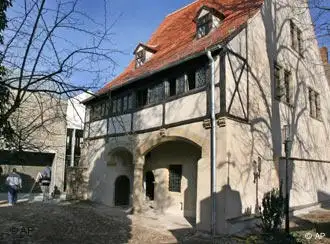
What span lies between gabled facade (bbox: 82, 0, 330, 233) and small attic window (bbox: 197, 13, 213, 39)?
1.8 inches

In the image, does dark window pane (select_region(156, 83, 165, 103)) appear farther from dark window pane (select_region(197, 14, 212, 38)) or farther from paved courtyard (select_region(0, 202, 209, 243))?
paved courtyard (select_region(0, 202, 209, 243))

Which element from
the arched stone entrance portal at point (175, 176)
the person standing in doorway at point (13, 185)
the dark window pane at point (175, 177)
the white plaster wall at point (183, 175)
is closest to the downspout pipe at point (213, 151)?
the arched stone entrance portal at point (175, 176)

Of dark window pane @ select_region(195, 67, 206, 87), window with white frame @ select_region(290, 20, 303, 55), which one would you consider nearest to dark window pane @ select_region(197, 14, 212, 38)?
dark window pane @ select_region(195, 67, 206, 87)

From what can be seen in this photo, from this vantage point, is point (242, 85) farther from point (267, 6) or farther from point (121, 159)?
point (121, 159)

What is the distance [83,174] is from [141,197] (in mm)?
5279

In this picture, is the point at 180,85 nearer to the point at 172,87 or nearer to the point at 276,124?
the point at 172,87

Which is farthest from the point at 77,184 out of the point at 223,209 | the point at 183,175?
the point at 223,209

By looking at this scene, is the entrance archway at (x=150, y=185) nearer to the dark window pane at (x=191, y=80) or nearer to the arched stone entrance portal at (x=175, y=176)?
the arched stone entrance portal at (x=175, y=176)

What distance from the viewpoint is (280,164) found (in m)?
13.0

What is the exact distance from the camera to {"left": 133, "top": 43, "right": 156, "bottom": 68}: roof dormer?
1612 centimetres

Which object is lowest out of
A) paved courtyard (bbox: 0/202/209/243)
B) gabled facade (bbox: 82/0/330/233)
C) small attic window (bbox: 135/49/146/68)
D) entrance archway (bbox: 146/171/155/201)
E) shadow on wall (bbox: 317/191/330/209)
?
paved courtyard (bbox: 0/202/209/243)

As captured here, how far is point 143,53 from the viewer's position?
1627cm

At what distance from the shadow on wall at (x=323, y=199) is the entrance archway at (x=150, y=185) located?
8.06 metres

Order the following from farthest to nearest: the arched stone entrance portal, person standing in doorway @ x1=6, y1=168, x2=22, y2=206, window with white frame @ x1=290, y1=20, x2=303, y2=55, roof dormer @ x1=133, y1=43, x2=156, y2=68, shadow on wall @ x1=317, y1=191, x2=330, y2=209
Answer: shadow on wall @ x1=317, y1=191, x2=330, y2=209 < roof dormer @ x1=133, y1=43, x2=156, y2=68 < window with white frame @ x1=290, y1=20, x2=303, y2=55 < person standing in doorway @ x1=6, y1=168, x2=22, y2=206 < the arched stone entrance portal
